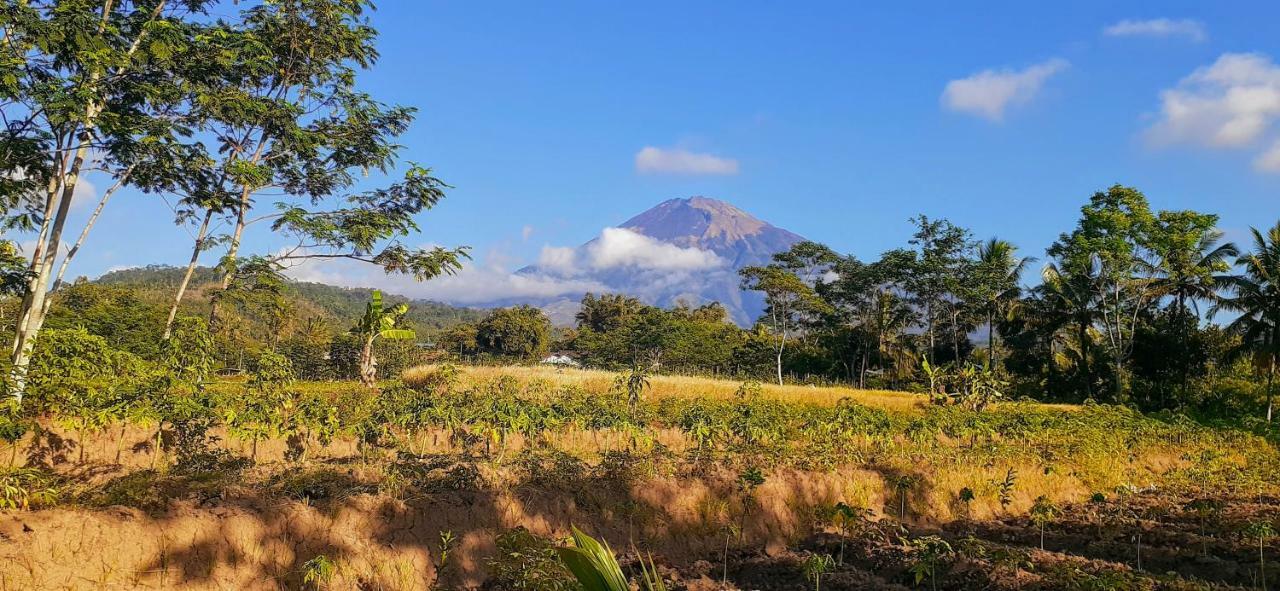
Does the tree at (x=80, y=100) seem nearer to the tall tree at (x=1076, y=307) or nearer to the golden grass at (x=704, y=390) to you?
the golden grass at (x=704, y=390)

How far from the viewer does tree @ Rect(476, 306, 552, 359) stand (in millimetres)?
66125

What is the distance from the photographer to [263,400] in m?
10.5

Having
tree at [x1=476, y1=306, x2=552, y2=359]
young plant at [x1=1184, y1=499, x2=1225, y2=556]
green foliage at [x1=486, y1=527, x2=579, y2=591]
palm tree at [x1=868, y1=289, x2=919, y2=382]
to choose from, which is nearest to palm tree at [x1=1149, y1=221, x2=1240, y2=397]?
palm tree at [x1=868, y1=289, x2=919, y2=382]

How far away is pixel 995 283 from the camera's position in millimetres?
35938

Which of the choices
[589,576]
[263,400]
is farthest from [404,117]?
[589,576]

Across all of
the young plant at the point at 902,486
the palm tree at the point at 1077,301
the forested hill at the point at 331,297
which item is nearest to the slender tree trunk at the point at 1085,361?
the palm tree at the point at 1077,301

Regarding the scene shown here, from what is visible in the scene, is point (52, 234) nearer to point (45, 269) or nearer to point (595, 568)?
point (45, 269)

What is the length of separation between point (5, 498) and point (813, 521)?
9.28 metres

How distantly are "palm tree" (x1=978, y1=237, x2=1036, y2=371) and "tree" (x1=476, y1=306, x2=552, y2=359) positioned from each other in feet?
133

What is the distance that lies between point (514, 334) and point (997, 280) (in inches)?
1721

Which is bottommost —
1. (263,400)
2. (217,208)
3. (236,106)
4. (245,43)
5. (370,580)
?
(370,580)

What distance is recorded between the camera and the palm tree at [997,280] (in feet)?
118

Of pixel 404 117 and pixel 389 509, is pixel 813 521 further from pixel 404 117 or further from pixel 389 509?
pixel 404 117

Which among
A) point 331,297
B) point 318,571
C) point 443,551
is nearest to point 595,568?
point 318,571
